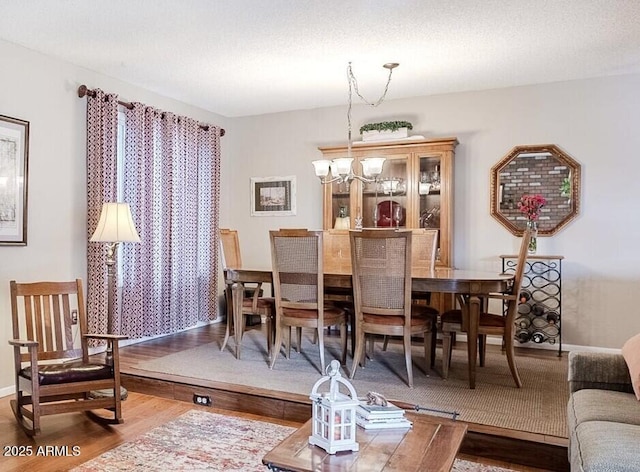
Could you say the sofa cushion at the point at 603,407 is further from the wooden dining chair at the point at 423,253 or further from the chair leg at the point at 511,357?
the wooden dining chair at the point at 423,253

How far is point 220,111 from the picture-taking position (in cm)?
608

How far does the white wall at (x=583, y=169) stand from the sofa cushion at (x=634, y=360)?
2.62 meters

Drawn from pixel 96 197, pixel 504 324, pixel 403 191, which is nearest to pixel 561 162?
pixel 403 191

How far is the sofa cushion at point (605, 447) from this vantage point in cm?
160

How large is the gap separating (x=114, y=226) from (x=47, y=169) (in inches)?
38.4

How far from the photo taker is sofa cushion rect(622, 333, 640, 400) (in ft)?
6.93

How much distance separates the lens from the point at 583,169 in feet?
15.5

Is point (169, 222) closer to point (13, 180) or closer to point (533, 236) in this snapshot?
point (13, 180)

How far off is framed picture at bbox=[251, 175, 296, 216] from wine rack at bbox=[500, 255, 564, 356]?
251 cm

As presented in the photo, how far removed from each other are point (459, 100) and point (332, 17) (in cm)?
229

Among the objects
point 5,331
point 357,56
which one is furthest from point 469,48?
point 5,331

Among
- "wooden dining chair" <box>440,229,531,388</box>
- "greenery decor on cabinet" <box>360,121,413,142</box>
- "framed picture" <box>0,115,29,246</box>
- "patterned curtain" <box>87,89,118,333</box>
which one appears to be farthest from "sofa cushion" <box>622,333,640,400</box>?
"framed picture" <box>0,115,29,246</box>

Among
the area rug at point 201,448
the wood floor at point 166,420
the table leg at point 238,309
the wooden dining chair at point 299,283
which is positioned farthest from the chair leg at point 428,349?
the table leg at point 238,309

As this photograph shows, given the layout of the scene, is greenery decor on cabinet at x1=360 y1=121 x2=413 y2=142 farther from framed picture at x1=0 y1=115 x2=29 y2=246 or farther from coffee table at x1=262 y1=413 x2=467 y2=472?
coffee table at x1=262 y1=413 x2=467 y2=472
